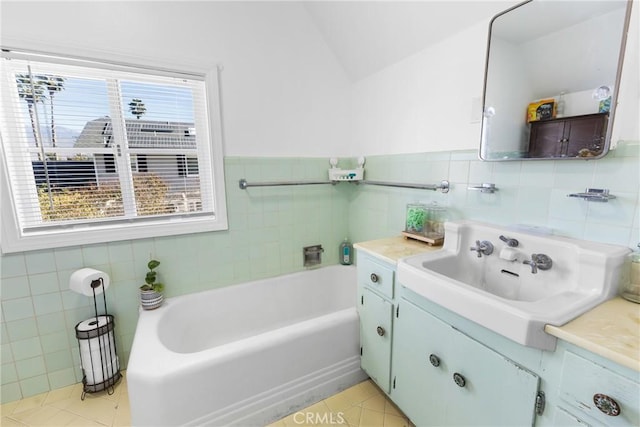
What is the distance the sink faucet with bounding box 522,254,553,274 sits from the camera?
1041mm

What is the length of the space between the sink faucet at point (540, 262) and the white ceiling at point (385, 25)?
3.59 feet

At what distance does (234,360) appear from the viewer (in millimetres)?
1285

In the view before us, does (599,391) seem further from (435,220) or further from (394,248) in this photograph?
(435,220)

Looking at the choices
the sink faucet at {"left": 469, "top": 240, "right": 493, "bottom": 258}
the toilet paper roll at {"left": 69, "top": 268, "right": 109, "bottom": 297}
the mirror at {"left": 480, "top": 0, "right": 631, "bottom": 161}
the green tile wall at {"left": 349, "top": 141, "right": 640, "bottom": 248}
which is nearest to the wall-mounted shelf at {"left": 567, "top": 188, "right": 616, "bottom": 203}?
the green tile wall at {"left": 349, "top": 141, "right": 640, "bottom": 248}

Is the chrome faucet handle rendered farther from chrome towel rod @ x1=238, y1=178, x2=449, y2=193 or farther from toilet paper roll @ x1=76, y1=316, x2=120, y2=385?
toilet paper roll @ x1=76, y1=316, x2=120, y2=385

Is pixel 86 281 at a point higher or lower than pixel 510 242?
lower

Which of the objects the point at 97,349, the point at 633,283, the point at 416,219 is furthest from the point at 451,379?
the point at 97,349

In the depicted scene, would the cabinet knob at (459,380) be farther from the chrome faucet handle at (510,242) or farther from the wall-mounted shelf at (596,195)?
the wall-mounted shelf at (596,195)

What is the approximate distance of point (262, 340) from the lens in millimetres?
1358

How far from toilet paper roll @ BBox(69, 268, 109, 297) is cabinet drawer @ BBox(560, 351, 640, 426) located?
2.04 metres

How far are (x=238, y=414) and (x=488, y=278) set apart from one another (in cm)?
137

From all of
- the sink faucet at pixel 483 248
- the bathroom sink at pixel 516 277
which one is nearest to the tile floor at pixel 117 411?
the bathroom sink at pixel 516 277

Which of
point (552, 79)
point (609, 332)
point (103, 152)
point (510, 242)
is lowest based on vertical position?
point (609, 332)

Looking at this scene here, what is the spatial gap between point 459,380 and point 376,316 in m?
0.50
